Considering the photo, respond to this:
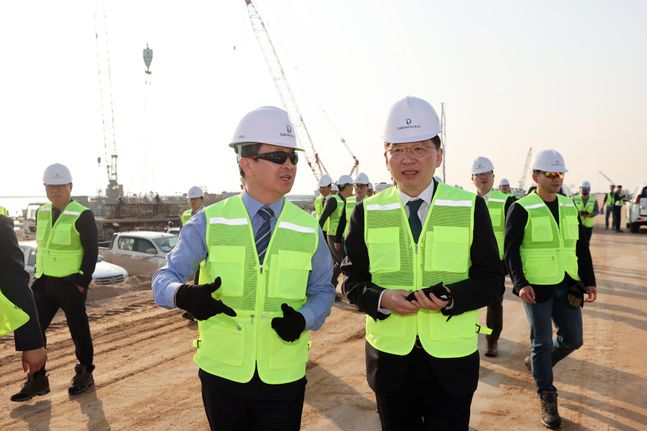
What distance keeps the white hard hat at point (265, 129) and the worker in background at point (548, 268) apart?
2.88 m

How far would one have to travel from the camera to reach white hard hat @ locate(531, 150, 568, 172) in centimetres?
487

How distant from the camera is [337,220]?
1070 centimetres

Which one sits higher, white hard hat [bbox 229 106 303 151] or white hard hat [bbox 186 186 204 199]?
white hard hat [bbox 229 106 303 151]

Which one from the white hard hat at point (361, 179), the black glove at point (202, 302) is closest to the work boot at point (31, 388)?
the black glove at point (202, 302)

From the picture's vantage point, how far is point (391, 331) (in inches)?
114

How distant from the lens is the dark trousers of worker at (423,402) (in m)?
2.76

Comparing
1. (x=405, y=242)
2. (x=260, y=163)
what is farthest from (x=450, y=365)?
(x=260, y=163)

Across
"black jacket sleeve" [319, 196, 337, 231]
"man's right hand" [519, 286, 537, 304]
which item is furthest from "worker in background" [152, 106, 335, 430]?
"black jacket sleeve" [319, 196, 337, 231]

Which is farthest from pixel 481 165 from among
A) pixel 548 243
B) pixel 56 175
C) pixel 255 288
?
pixel 255 288

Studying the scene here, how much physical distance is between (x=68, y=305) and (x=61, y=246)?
633 mm

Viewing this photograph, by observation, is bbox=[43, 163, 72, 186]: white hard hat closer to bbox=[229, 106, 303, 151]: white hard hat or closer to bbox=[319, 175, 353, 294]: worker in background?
bbox=[229, 106, 303, 151]: white hard hat

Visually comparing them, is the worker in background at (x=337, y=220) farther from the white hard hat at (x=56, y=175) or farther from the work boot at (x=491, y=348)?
the white hard hat at (x=56, y=175)

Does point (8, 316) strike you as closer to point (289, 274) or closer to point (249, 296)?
point (249, 296)

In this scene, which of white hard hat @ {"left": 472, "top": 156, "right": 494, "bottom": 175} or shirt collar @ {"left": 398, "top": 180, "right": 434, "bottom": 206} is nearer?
shirt collar @ {"left": 398, "top": 180, "right": 434, "bottom": 206}
